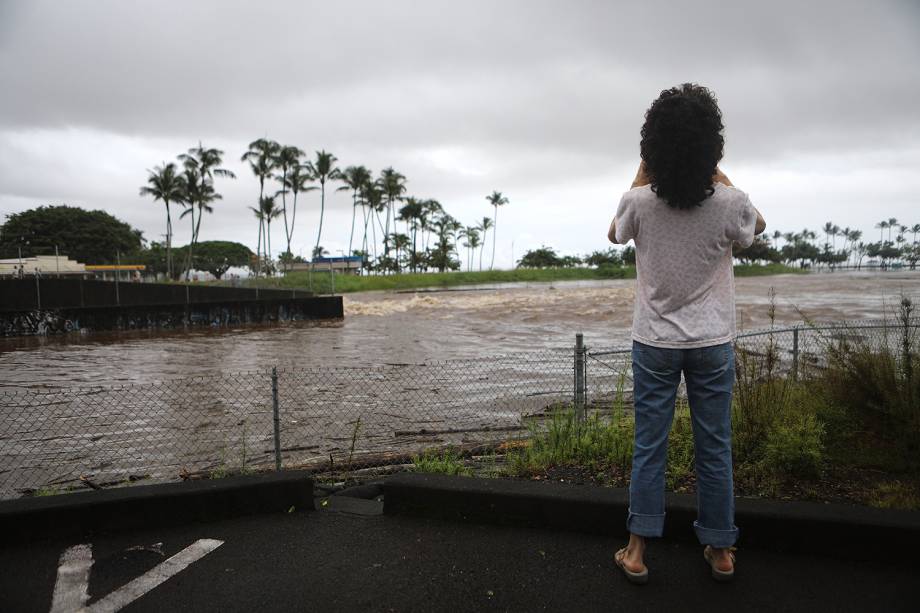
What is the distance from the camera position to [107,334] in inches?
800

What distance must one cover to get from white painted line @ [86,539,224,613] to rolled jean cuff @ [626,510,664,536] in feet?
6.96

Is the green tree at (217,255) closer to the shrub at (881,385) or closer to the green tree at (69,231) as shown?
the green tree at (69,231)

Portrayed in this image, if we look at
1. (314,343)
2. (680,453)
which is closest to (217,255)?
(314,343)

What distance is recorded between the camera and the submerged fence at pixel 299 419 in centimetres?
521

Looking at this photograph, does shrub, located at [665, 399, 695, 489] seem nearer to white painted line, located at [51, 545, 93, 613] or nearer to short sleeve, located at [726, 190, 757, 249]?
short sleeve, located at [726, 190, 757, 249]

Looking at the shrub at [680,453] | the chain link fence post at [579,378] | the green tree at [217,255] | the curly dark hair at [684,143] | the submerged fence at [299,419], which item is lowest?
the submerged fence at [299,419]

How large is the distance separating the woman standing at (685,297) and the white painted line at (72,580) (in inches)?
94.5

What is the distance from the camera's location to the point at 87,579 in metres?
2.79

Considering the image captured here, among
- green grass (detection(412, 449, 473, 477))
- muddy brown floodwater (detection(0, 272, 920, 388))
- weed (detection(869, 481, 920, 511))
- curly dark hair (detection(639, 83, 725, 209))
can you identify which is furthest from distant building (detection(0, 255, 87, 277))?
weed (detection(869, 481, 920, 511))

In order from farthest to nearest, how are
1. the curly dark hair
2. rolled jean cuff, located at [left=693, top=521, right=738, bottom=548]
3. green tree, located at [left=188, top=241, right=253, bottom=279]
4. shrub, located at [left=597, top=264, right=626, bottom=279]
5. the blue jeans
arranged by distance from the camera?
green tree, located at [left=188, top=241, right=253, bottom=279], shrub, located at [left=597, top=264, right=626, bottom=279], rolled jean cuff, located at [left=693, top=521, right=738, bottom=548], the blue jeans, the curly dark hair

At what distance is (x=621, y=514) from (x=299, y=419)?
538 centimetres

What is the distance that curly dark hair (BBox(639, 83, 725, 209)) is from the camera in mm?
2357

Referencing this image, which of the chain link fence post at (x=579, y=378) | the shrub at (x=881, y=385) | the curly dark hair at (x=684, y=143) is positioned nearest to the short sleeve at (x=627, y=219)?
the curly dark hair at (x=684, y=143)

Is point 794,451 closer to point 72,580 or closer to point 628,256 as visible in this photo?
point 72,580
